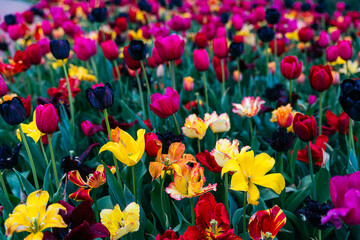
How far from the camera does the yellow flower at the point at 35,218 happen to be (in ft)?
2.85

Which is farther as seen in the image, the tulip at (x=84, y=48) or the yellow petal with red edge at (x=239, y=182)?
the tulip at (x=84, y=48)

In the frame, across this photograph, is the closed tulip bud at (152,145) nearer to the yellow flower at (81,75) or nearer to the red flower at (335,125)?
the red flower at (335,125)

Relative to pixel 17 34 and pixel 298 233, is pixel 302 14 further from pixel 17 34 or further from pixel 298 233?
pixel 298 233

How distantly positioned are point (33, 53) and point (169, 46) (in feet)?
3.30

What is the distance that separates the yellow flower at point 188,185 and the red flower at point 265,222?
0.16 metres

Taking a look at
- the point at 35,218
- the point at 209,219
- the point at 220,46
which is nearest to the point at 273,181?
the point at 209,219

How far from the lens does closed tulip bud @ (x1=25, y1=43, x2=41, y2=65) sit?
7.44 feet

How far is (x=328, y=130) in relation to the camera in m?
1.82

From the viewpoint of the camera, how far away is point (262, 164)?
1050 mm

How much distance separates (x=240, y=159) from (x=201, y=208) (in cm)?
18

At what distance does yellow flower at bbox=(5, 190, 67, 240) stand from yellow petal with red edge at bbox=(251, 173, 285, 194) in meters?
0.54

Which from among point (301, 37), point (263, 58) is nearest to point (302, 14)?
point (263, 58)

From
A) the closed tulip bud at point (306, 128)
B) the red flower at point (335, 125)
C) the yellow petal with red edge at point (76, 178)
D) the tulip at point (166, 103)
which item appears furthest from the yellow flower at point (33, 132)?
the red flower at point (335, 125)

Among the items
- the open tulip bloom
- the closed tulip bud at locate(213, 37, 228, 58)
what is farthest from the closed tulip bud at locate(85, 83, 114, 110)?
the closed tulip bud at locate(213, 37, 228, 58)
